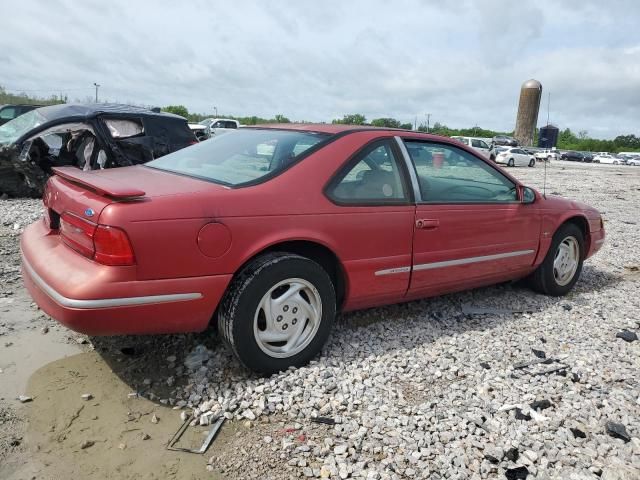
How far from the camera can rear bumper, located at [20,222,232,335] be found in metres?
2.46

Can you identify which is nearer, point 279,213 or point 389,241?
point 279,213

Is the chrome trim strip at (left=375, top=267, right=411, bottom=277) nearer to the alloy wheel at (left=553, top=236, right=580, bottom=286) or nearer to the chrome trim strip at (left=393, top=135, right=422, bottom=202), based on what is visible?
the chrome trim strip at (left=393, top=135, right=422, bottom=202)

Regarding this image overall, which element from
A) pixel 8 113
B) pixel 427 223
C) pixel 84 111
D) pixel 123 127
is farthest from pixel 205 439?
pixel 8 113

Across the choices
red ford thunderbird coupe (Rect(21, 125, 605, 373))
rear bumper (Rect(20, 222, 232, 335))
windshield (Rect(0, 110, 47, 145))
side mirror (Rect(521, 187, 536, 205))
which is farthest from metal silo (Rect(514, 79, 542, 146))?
rear bumper (Rect(20, 222, 232, 335))

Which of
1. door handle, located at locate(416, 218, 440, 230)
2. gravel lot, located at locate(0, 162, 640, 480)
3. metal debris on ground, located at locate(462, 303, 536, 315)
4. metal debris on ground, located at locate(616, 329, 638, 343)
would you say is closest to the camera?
gravel lot, located at locate(0, 162, 640, 480)

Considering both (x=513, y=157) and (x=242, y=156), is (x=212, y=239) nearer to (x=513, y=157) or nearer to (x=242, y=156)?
(x=242, y=156)

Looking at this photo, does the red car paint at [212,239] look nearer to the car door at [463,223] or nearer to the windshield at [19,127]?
the car door at [463,223]

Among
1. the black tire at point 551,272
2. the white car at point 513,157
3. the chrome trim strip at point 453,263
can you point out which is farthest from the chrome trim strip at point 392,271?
the white car at point 513,157

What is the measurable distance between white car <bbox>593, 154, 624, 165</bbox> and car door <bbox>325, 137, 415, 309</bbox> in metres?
58.3

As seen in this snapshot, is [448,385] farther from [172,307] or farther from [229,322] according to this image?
[172,307]

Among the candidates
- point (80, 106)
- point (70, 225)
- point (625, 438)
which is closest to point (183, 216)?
point (70, 225)

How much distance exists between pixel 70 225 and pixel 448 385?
2.36 metres

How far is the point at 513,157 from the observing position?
3241 cm

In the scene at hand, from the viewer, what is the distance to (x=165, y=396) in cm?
280
